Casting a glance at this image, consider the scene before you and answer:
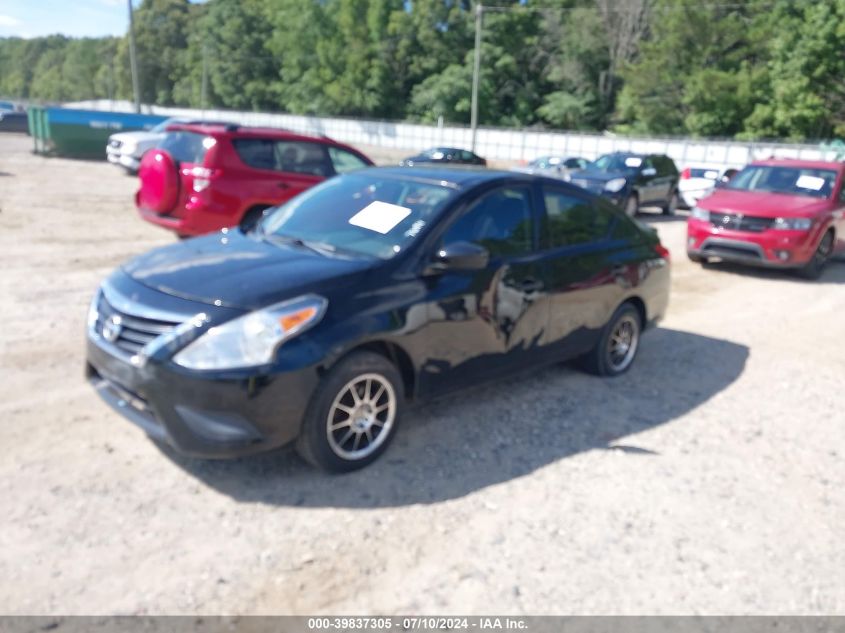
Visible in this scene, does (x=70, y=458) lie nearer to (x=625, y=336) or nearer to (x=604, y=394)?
(x=604, y=394)

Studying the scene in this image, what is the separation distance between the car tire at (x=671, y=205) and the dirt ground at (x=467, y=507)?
13.0 meters

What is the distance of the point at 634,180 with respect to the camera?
1658 cm

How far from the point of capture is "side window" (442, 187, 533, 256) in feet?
14.5

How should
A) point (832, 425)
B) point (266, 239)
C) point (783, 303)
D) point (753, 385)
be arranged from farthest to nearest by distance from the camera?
point (783, 303) → point (753, 385) → point (832, 425) → point (266, 239)

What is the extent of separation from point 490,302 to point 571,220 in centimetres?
119

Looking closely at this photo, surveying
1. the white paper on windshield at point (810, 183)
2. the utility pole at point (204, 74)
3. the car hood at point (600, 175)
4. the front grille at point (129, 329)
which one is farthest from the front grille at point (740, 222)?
the utility pole at point (204, 74)

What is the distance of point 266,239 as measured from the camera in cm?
454

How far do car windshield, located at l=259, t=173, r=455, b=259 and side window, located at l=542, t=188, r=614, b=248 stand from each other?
2.99 ft

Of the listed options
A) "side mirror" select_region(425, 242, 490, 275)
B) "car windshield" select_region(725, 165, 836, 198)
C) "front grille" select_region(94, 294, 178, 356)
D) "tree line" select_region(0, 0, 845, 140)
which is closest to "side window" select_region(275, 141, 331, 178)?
"side mirror" select_region(425, 242, 490, 275)

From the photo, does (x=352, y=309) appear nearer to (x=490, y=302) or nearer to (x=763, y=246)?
(x=490, y=302)

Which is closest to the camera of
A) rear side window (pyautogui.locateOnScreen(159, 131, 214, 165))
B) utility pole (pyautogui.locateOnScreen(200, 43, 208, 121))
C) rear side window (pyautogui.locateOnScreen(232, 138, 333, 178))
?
rear side window (pyautogui.locateOnScreen(159, 131, 214, 165))

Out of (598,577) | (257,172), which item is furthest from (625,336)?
(257,172)

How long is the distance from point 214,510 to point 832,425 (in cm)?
425

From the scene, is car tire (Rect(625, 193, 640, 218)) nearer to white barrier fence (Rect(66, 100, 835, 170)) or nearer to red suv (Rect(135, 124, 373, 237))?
white barrier fence (Rect(66, 100, 835, 170))
